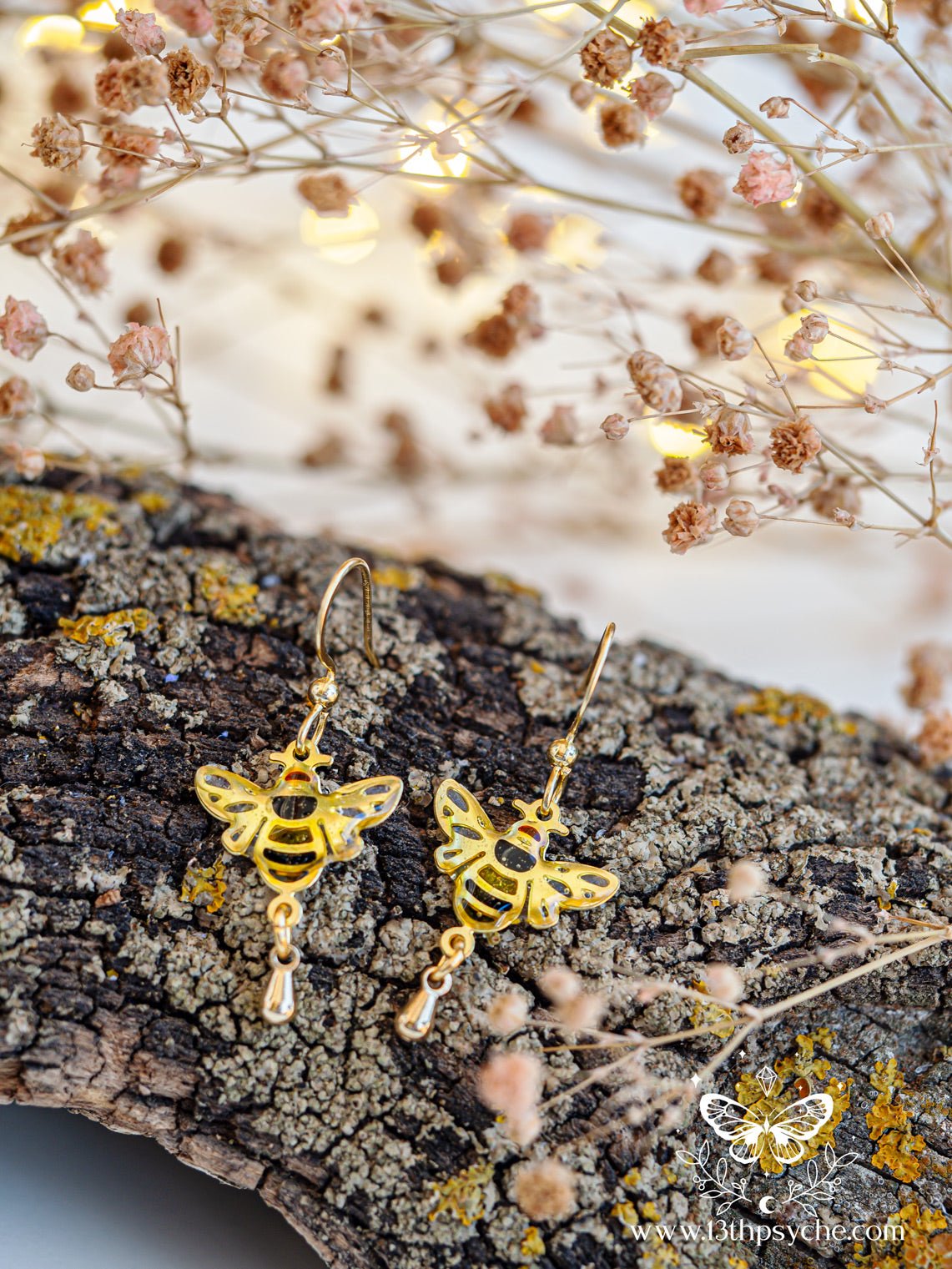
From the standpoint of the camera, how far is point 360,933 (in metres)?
0.85

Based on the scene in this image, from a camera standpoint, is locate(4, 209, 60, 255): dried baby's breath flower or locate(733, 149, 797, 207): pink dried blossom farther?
locate(4, 209, 60, 255): dried baby's breath flower

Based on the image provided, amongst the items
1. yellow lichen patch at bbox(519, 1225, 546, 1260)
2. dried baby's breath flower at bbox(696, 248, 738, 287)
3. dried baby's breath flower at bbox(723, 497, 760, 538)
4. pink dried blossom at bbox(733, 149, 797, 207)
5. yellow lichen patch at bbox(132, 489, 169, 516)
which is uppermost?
pink dried blossom at bbox(733, 149, 797, 207)

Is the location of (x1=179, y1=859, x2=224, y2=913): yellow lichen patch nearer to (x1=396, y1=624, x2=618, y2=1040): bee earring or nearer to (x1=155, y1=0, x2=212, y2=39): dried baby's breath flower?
(x1=396, y1=624, x2=618, y2=1040): bee earring

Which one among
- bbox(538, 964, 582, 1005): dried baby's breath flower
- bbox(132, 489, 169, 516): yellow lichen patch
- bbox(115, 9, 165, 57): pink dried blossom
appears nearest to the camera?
bbox(538, 964, 582, 1005): dried baby's breath flower

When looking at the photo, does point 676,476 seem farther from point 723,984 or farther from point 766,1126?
point 766,1126

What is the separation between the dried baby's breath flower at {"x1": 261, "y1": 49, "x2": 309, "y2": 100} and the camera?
32.9 inches

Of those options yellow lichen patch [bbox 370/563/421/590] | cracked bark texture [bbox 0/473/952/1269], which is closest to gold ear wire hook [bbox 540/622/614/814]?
cracked bark texture [bbox 0/473/952/1269]

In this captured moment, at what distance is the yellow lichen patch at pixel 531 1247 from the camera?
76 cm

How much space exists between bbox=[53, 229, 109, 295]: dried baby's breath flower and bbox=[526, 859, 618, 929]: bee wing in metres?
0.66

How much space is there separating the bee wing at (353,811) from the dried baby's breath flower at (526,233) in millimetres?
652

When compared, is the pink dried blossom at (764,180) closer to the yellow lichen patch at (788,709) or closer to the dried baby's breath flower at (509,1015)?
the yellow lichen patch at (788,709)

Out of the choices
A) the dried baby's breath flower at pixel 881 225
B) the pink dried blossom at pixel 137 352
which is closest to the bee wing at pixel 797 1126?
the dried baby's breath flower at pixel 881 225

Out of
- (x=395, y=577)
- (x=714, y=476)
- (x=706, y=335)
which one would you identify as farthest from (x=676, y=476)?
(x=395, y=577)

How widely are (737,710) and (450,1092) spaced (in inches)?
19.5
